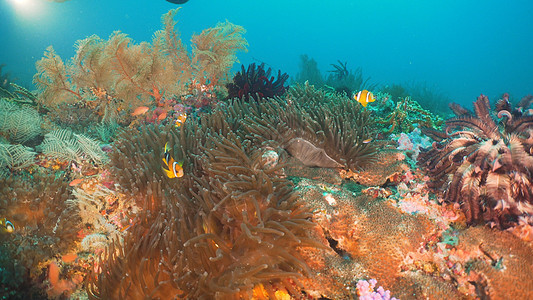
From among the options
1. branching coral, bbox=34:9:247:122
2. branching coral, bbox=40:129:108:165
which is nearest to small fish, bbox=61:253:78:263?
branching coral, bbox=40:129:108:165

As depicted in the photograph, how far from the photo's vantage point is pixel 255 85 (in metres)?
6.98

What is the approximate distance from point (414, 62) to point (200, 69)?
133 m

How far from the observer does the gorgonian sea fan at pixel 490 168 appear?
270 centimetres

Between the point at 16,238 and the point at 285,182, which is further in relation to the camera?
the point at 16,238

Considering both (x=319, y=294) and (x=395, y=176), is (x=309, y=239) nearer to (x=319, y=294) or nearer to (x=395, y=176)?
(x=319, y=294)

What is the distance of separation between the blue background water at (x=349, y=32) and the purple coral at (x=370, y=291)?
65.2 m

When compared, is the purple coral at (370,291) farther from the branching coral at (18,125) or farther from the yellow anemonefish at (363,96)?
the branching coral at (18,125)

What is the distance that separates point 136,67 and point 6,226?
18.0ft

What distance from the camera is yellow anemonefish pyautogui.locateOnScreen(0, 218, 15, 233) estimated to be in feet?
11.5

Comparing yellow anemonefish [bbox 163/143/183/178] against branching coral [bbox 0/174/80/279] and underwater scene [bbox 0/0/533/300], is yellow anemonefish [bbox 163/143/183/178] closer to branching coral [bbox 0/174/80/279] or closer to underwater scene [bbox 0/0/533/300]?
underwater scene [bbox 0/0/533/300]

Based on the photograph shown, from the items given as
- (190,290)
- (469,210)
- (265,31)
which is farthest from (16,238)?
(265,31)

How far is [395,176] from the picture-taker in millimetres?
3758

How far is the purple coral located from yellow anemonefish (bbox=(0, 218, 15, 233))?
172 inches

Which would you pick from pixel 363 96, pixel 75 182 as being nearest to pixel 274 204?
pixel 363 96
